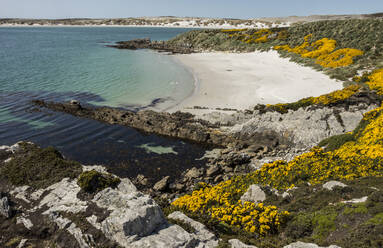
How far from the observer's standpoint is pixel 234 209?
43.9 feet

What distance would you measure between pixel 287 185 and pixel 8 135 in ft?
97.7

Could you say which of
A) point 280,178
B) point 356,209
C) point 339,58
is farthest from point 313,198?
point 339,58

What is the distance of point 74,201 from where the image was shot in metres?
12.2

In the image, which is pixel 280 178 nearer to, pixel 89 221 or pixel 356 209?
pixel 356 209

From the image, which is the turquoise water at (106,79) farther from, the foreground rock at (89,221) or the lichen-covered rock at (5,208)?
the lichen-covered rock at (5,208)

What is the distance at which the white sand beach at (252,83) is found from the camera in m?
37.5

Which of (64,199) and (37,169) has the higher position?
(37,169)

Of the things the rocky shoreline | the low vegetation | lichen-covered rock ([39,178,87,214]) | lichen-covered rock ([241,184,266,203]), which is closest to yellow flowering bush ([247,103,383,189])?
lichen-covered rock ([241,184,266,203])

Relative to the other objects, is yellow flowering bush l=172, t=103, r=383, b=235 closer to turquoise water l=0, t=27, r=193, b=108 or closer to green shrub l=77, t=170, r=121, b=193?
green shrub l=77, t=170, r=121, b=193

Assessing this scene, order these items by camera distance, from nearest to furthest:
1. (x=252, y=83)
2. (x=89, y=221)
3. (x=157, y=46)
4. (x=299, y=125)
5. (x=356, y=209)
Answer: (x=89, y=221) < (x=356, y=209) < (x=299, y=125) < (x=252, y=83) < (x=157, y=46)

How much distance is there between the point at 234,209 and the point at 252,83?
3726 cm

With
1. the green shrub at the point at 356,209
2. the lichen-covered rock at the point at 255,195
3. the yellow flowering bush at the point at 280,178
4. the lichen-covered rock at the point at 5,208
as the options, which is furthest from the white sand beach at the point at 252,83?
the lichen-covered rock at the point at 5,208

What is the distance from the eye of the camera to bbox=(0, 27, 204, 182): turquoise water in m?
24.8

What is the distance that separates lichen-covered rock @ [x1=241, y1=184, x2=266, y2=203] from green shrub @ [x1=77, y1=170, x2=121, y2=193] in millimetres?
7741
